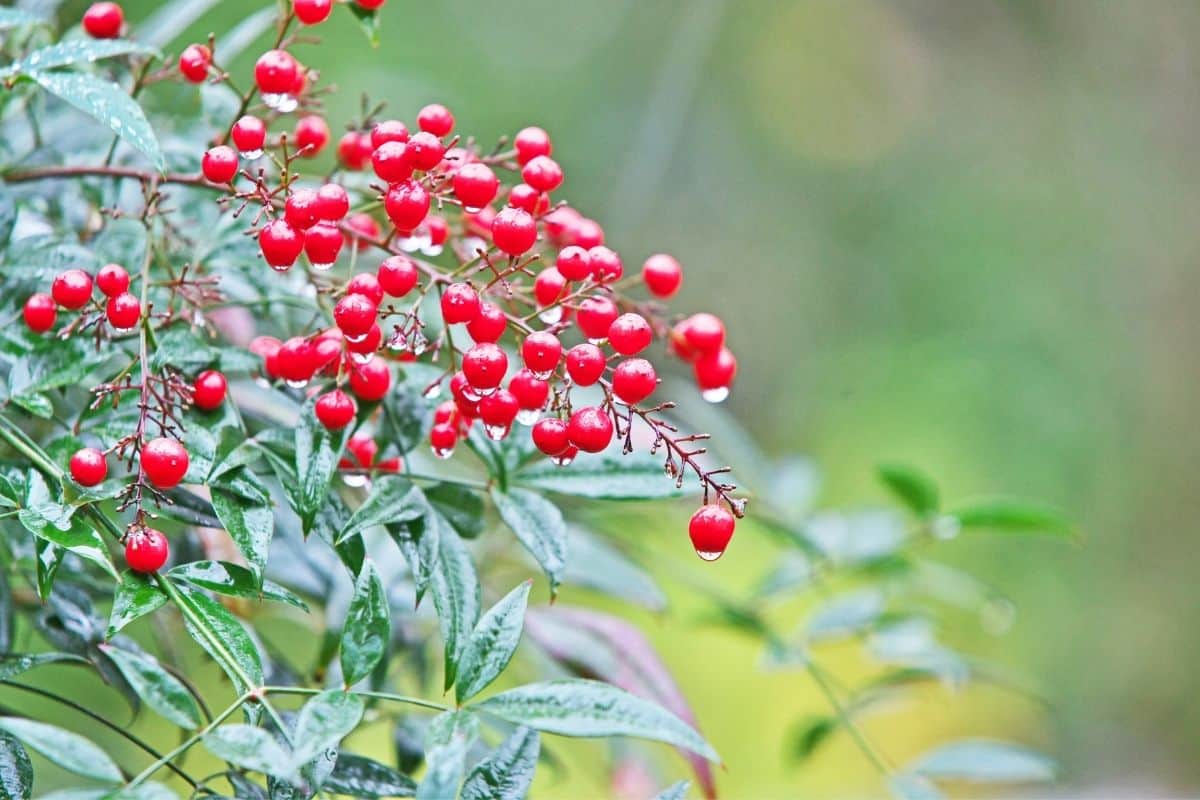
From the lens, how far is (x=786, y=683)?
230cm

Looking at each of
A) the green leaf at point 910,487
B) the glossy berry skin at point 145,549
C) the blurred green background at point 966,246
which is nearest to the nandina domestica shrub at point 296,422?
the glossy berry skin at point 145,549

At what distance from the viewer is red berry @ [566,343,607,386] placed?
553mm

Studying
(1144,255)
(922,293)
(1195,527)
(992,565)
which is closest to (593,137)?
(922,293)

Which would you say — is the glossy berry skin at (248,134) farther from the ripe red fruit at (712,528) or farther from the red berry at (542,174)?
the ripe red fruit at (712,528)

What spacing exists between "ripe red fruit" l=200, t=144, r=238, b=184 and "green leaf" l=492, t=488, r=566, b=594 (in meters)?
0.21

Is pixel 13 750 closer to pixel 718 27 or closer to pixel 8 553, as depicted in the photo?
pixel 8 553

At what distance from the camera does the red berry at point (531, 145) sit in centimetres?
63

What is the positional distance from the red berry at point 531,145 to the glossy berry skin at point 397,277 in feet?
0.34

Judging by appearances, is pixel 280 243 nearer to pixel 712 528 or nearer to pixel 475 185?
pixel 475 185

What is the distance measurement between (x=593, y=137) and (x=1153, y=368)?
171 cm

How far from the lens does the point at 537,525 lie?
0.62 meters

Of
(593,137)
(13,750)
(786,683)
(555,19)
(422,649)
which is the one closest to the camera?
(13,750)

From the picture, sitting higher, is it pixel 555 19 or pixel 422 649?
pixel 555 19

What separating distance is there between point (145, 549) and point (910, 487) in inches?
27.3
